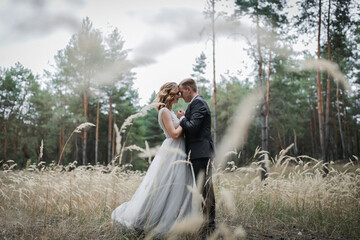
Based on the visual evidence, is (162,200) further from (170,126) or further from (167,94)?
(167,94)

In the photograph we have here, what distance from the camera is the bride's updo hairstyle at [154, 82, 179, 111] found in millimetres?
2953

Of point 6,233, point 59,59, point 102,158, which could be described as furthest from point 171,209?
point 102,158

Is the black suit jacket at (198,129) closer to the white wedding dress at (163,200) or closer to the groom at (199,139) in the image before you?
the groom at (199,139)

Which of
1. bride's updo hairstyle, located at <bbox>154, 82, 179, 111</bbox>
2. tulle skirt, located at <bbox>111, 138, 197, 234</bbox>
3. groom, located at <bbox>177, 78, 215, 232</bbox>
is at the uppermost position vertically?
bride's updo hairstyle, located at <bbox>154, 82, 179, 111</bbox>

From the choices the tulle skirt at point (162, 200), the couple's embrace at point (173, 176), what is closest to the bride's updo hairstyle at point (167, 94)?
the couple's embrace at point (173, 176)

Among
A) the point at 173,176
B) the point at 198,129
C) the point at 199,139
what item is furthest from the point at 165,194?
the point at 198,129

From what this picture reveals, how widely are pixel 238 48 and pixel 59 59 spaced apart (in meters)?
19.3

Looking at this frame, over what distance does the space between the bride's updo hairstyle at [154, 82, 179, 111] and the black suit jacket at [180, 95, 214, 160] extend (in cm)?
28

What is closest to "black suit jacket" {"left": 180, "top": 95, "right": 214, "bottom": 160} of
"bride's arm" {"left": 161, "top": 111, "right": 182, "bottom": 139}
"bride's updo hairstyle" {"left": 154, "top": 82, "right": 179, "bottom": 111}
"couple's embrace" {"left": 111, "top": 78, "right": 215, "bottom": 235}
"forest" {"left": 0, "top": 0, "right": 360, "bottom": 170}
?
"couple's embrace" {"left": 111, "top": 78, "right": 215, "bottom": 235}

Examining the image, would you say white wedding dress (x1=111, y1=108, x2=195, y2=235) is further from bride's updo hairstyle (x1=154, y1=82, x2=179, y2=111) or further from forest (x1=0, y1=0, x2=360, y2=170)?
forest (x1=0, y1=0, x2=360, y2=170)

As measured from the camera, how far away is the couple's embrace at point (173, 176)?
276cm

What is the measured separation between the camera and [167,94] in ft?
9.79

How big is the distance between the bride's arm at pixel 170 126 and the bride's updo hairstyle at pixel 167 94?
0.17 metres

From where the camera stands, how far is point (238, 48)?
1262 centimetres
